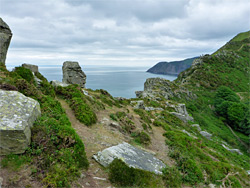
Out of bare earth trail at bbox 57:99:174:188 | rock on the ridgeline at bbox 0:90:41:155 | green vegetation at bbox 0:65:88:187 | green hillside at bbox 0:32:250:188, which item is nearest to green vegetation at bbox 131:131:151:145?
green hillside at bbox 0:32:250:188

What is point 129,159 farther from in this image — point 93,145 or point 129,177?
point 93,145

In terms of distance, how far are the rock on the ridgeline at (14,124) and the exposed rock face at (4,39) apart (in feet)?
35.4

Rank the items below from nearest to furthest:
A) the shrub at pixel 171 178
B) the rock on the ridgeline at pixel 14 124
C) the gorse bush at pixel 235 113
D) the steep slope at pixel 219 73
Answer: the rock on the ridgeline at pixel 14 124
the shrub at pixel 171 178
the gorse bush at pixel 235 113
the steep slope at pixel 219 73

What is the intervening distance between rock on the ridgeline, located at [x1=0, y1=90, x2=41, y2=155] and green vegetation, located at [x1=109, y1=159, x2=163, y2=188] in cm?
385

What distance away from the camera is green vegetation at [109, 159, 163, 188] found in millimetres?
6555

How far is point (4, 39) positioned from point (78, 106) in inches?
387

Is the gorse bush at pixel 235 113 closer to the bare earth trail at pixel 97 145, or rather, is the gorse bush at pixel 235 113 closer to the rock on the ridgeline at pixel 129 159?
the bare earth trail at pixel 97 145

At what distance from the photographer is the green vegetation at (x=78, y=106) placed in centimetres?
1237

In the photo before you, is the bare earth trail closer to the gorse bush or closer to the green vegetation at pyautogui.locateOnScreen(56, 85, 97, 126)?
the green vegetation at pyautogui.locateOnScreen(56, 85, 97, 126)

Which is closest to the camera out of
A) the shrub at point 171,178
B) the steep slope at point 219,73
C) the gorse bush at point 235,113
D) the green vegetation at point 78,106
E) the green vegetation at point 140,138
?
the shrub at point 171,178

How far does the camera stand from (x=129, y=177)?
6734 millimetres

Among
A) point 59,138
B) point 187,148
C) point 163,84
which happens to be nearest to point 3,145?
point 59,138

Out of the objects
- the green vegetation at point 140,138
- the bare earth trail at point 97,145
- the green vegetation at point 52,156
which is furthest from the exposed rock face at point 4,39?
the green vegetation at point 140,138

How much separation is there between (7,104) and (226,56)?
121 meters
